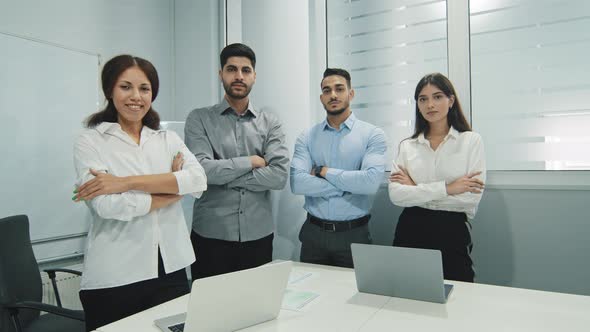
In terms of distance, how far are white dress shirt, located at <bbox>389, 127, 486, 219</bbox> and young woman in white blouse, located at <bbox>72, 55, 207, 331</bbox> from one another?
119 centimetres

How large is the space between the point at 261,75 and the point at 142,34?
1062mm

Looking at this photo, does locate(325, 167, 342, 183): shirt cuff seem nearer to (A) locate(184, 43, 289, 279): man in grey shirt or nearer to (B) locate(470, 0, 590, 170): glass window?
(A) locate(184, 43, 289, 279): man in grey shirt

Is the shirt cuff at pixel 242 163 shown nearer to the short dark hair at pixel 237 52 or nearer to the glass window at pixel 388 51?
the short dark hair at pixel 237 52

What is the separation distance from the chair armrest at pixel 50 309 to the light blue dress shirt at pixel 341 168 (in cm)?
140

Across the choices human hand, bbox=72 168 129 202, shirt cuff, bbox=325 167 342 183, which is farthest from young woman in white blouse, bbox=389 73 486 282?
human hand, bbox=72 168 129 202

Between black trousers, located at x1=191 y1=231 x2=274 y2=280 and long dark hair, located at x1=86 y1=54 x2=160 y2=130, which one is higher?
long dark hair, located at x1=86 y1=54 x2=160 y2=130

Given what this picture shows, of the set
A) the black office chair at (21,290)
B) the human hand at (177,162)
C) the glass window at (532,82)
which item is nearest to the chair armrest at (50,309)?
the black office chair at (21,290)

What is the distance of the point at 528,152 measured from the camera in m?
2.72

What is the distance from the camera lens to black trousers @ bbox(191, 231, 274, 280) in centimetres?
256

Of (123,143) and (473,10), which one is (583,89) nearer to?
(473,10)

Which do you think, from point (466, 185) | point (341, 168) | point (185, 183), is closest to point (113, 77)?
point (185, 183)

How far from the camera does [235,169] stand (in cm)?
243

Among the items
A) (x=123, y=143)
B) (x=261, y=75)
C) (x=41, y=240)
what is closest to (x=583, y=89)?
(x=261, y=75)

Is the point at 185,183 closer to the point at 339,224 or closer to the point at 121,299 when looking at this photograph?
the point at 121,299
